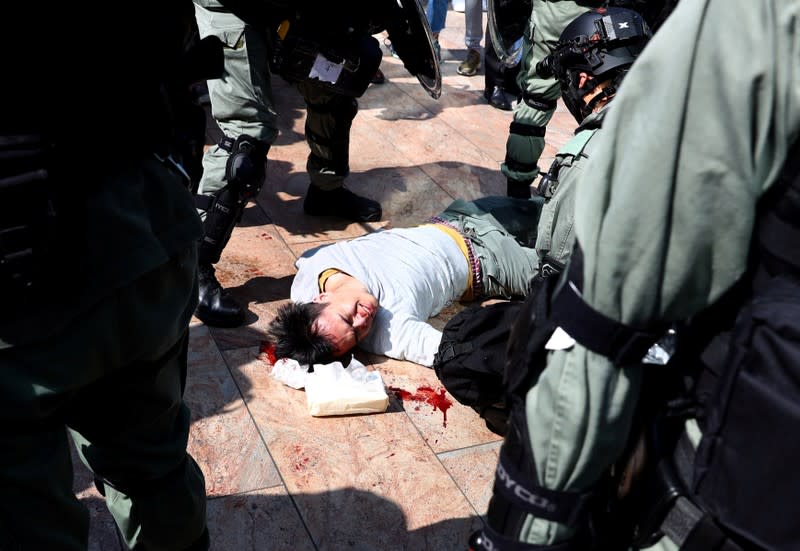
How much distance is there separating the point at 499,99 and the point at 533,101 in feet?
7.12

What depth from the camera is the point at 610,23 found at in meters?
3.30

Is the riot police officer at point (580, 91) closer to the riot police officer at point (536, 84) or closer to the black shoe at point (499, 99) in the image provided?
the riot police officer at point (536, 84)

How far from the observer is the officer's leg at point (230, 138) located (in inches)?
132

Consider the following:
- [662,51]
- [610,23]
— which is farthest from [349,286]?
[662,51]

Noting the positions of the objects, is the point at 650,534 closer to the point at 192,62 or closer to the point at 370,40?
the point at 192,62

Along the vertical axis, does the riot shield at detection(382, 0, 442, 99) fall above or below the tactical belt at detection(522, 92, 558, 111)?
above

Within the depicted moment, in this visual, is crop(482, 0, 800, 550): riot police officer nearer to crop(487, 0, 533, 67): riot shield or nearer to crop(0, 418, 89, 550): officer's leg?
crop(0, 418, 89, 550): officer's leg

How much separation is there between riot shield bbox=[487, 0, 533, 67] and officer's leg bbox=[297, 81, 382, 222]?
138 cm

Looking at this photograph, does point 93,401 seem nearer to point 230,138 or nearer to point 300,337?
point 300,337

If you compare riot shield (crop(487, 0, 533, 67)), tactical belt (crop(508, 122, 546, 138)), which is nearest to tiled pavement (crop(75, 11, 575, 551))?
tactical belt (crop(508, 122, 546, 138))

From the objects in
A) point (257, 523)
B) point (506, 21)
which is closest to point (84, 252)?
point (257, 523)

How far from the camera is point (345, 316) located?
3.26 meters

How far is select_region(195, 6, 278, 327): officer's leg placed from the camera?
3350mm

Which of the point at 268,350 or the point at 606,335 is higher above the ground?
the point at 606,335
